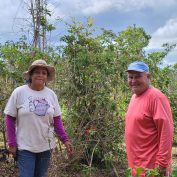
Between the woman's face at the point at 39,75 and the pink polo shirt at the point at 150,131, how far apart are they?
1.00 m

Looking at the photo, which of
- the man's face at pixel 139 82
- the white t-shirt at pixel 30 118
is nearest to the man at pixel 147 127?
the man's face at pixel 139 82

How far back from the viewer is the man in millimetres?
3578

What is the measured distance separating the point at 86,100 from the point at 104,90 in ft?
1.17

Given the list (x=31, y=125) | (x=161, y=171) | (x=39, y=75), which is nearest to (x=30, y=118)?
(x=31, y=125)

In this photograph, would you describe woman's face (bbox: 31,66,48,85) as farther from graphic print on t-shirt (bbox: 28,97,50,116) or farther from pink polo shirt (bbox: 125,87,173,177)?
pink polo shirt (bbox: 125,87,173,177)

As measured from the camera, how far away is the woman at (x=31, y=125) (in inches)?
162

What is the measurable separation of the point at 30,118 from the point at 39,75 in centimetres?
48

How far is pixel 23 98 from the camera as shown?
4156 mm

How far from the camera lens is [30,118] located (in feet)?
13.5

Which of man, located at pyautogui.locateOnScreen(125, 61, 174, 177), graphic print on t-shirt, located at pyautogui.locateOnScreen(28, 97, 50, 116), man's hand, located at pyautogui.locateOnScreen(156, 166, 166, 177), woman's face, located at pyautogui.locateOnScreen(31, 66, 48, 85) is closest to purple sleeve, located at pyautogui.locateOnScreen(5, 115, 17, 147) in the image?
graphic print on t-shirt, located at pyautogui.locateOnScreen(28, 97, 50, 116)

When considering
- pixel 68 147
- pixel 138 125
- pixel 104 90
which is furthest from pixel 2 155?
pixel 138 125

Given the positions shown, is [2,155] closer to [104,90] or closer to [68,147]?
[104,90]

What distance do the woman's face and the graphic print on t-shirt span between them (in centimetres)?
19

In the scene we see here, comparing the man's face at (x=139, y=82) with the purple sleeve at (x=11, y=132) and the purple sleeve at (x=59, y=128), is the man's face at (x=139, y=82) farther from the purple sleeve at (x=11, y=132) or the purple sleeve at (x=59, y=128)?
the purple sleeve at (x=11, y=132)
